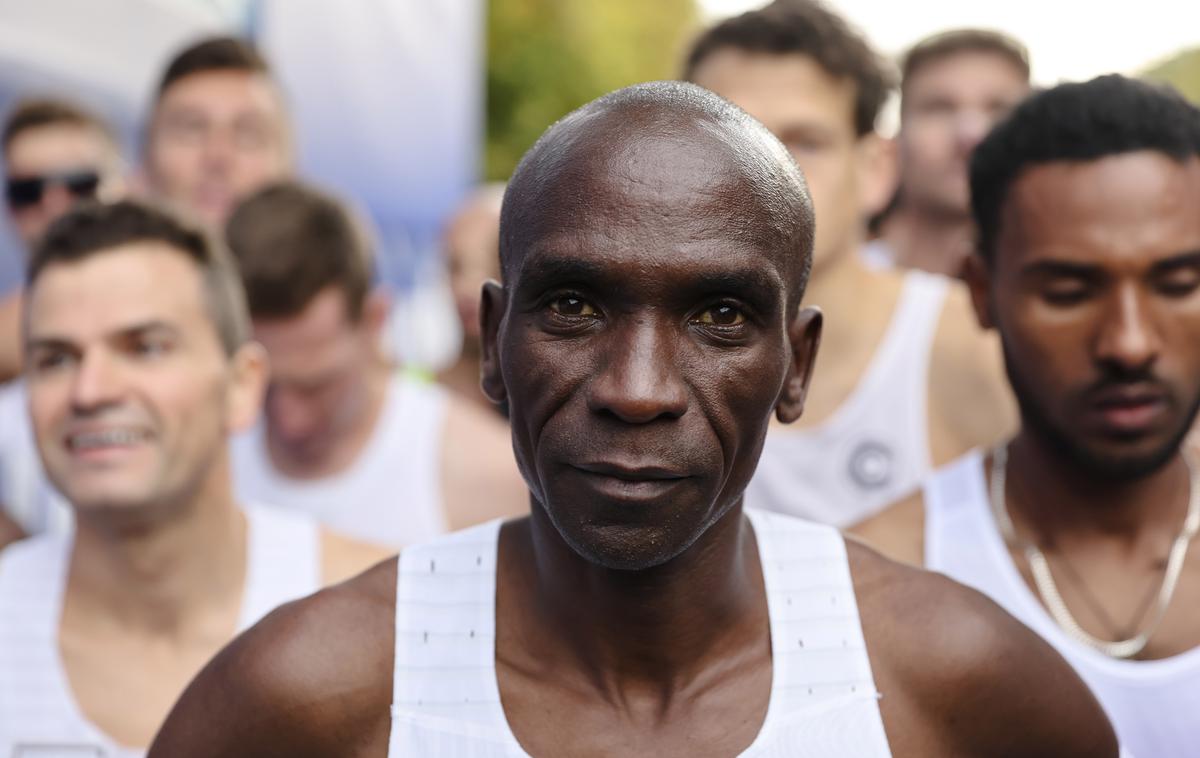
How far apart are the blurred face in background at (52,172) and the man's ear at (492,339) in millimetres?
3841

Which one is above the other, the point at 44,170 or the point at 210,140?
the point at 210,140

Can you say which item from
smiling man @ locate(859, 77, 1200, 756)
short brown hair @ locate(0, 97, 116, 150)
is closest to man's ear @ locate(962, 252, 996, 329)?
smiling man @ locate(859, 77, 1200, 756)

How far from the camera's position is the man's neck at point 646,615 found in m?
2.32

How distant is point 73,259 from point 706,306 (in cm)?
235

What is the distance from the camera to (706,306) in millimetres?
2088

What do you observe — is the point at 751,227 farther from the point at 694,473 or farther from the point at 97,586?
the point at 97,586

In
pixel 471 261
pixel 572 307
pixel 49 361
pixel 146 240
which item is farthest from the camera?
pixel 471 261

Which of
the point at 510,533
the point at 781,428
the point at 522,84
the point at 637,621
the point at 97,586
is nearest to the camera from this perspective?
the point at 637,621

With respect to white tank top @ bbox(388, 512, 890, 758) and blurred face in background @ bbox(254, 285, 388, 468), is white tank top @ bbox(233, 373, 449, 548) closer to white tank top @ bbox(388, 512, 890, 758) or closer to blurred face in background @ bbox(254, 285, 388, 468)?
blurred face in background @ bbox(254, 285, 388, 468)

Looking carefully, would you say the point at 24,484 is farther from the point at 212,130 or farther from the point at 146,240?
the point at 212,130

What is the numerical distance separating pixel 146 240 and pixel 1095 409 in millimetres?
2459

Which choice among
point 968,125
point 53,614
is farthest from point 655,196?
point 968,125

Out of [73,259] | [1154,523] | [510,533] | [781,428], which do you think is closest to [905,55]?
[781,428]

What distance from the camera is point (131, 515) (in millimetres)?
3676
